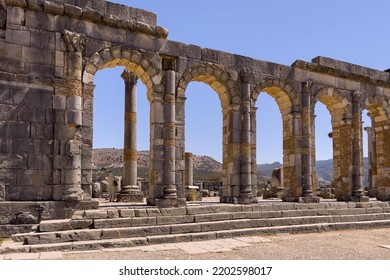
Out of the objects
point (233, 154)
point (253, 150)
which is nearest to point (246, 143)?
point (253, 150)

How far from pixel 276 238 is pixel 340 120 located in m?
8.17

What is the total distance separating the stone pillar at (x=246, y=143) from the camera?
13172mm

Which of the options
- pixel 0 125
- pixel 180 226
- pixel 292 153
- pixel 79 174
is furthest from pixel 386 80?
pixel 0 125

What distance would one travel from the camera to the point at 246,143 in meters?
13.5

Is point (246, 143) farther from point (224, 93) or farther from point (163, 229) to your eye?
point (163, 229)

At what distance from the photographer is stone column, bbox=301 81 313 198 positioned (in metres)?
14.7

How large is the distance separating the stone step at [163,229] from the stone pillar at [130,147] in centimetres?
700

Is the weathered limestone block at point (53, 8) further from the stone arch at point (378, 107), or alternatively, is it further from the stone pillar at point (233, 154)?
the stone arch at point (378, 107)

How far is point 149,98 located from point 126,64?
130cm

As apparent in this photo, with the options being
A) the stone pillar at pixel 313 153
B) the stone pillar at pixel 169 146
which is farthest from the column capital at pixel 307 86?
the stone pillar at pixel 169 146

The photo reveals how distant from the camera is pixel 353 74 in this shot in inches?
651

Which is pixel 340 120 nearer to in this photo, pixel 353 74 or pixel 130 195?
pixel 353 74

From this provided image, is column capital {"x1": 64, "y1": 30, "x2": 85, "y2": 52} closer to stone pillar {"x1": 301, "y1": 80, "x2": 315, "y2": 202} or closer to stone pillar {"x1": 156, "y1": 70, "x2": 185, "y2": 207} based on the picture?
stone pillar {"x1": 156, "y1": 70, "x2": 185, "y2": 207}

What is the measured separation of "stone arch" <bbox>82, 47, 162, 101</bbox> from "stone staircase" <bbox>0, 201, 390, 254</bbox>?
Answer: 3929 mm
